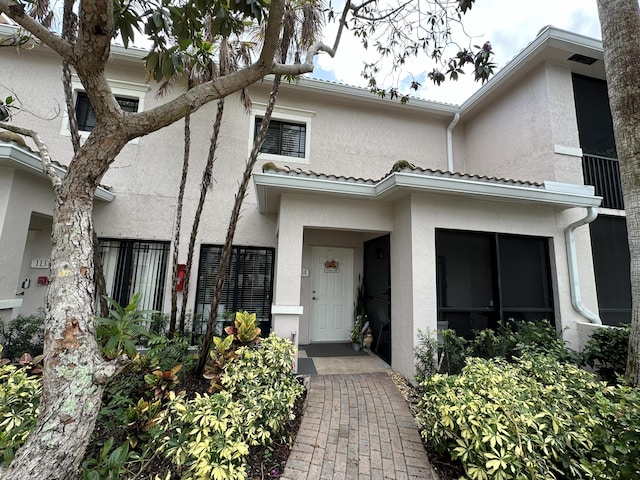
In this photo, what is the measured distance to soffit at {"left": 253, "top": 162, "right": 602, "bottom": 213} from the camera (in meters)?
4.82

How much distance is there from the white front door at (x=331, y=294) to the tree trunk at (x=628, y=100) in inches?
207

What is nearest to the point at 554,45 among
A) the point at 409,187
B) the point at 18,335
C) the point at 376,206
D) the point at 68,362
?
the point at 409,187

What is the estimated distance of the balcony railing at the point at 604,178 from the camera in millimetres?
6418

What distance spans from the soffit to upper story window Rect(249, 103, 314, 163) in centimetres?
245

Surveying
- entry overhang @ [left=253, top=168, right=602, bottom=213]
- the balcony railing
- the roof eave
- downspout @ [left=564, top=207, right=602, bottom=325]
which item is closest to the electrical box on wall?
entry overhang @ [left=253, top=168, right=602, bottom=213]

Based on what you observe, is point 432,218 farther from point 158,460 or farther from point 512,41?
point 158,460

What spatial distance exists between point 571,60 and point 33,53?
12862mm

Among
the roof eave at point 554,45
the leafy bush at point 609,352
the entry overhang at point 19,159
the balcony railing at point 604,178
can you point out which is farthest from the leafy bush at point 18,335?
the balcony railing at point 604,178

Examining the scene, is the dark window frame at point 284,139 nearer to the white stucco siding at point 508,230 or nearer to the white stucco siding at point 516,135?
the white stucco siding at point 508,230

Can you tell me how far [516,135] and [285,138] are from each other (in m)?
6.14

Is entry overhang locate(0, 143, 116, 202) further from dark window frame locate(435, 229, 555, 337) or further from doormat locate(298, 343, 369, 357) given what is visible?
dark window frame locate(435, 229, 555, 337)

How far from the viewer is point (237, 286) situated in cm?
678

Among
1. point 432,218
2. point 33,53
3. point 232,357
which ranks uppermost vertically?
point 33,53

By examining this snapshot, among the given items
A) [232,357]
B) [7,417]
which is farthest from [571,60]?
[7,417]
